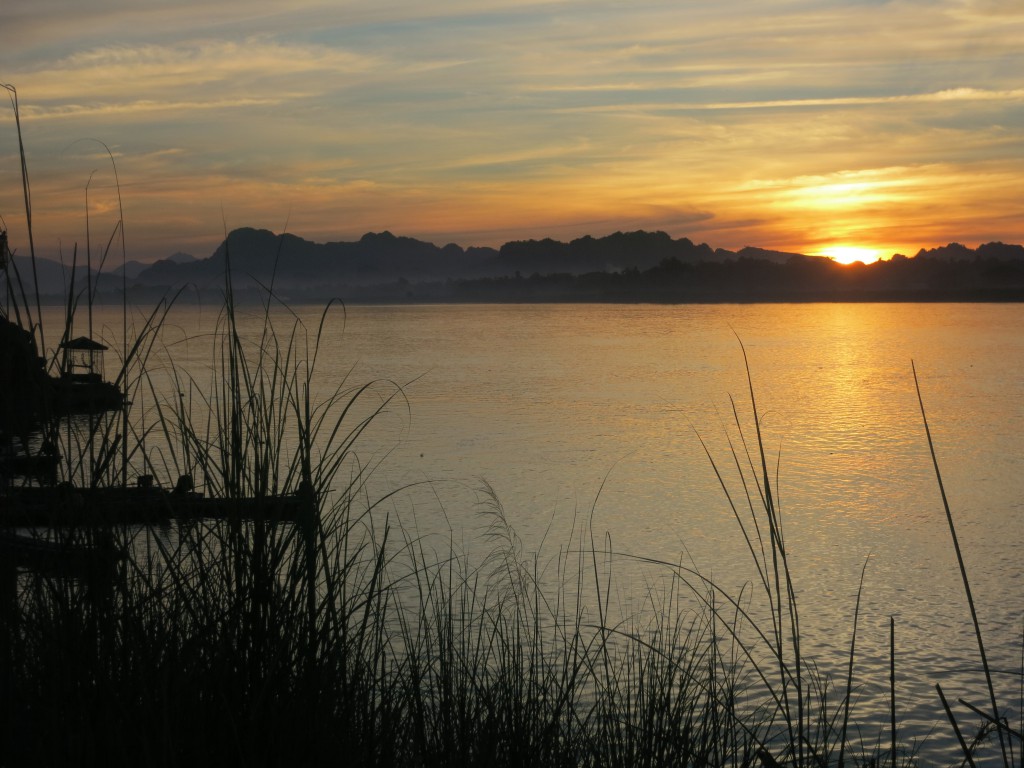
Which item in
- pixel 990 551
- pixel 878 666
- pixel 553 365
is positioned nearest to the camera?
pixel 878 666

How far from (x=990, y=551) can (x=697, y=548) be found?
12.5 ft

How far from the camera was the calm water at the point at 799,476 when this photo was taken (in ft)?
35.1

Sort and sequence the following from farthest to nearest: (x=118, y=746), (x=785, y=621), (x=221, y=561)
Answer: (x=785, y=621) < (x=221, y=561) < (x=118, y=746)

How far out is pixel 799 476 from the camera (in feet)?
64.2

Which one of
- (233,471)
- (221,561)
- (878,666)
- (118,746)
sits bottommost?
(878,666)

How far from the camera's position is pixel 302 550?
8.30 ft

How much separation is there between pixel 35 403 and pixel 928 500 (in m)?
16.9

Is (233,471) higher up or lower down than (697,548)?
higher up

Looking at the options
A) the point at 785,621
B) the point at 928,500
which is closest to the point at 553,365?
the point at 928,500

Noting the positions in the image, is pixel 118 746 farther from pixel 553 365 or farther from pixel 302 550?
pixel 553 365

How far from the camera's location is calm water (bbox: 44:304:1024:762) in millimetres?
10703

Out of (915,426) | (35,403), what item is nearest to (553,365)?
(915,426)

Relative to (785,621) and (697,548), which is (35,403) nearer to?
(785,621)

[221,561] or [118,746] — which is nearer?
[118,746]
